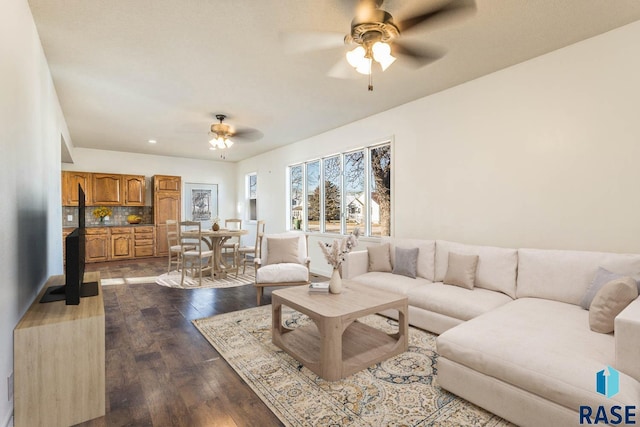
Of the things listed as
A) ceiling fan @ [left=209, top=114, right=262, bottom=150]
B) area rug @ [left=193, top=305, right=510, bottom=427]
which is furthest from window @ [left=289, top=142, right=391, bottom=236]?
area rug @ [left=193, top=305, right=510, bottom=427]

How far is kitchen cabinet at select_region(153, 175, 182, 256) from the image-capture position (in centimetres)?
826

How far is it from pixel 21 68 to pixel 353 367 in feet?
10.6

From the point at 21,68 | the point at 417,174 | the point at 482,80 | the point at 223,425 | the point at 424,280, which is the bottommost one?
the point at 223,425

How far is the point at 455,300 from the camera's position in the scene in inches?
114

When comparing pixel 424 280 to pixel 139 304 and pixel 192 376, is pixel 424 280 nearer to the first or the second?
pixel 192 376

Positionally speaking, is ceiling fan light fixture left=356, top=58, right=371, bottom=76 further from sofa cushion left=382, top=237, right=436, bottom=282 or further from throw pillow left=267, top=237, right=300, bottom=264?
throw pillow left=267, top=237, right=300, bottom=264

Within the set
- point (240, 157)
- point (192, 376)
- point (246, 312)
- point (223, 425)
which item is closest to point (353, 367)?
point (223, 425)

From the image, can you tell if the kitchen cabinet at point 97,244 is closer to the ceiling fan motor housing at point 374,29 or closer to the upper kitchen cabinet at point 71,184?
the upper kitchen cabinet at point 71,184

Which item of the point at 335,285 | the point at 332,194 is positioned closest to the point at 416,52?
the point at 335,285

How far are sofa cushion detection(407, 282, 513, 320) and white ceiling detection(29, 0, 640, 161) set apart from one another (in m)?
2.21

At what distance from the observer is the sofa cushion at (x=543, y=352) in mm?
1559

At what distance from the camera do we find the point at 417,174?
14.4 ft

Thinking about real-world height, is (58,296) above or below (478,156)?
below

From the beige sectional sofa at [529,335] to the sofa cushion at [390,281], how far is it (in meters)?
0.02
